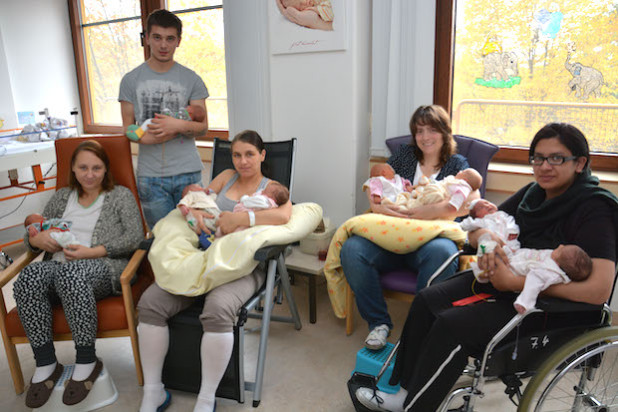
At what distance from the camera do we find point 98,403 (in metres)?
2.07

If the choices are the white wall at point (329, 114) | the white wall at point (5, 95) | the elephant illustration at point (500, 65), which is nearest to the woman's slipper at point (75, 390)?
the white wall at point (329, 114)

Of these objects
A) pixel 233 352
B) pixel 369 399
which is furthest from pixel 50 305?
pixel 369 399

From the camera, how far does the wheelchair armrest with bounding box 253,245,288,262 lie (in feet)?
→ 6.54

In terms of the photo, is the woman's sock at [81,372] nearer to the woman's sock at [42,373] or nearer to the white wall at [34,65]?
the woman's sock at [42,373]

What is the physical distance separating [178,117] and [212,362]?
131cm

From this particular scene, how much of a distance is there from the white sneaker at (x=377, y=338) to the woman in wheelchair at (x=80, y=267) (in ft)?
3.71

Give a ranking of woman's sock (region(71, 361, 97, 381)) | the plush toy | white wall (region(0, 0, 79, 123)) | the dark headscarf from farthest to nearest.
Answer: white wall (region(0, 0, 79, 123)) < the plush toy < woman's sock (region(71, 361, 97, 381)) < the dark headscarf

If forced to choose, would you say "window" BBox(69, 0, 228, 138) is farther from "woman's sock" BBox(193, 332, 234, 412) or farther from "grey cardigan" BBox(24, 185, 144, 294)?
"woman's sock" BBox(193, 332, 234, 412)

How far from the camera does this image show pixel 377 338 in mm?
2209

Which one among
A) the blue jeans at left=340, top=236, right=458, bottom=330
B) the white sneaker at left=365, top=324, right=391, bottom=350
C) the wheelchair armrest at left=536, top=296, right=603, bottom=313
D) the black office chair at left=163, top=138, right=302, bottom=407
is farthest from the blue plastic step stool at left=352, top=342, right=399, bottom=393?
the wheelchair armrest at left=536, top=296, right=603, bottom=313

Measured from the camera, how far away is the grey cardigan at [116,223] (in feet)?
7.34

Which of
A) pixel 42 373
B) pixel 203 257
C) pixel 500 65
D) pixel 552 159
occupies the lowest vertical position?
pixel 42 373

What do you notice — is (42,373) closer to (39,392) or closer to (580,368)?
(39,392)

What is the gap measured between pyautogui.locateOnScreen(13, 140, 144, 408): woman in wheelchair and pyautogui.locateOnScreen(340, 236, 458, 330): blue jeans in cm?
99
